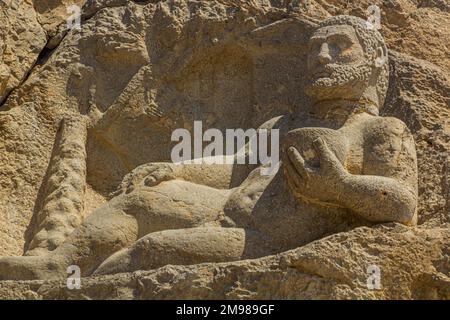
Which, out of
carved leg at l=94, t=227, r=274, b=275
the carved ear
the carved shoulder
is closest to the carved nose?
the carved ear

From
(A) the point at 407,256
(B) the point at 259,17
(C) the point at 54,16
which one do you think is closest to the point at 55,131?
(C) the point at 54,16

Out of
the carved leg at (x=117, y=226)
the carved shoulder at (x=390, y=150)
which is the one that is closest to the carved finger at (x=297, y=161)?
the carved shoulder at (x=390, y=150)

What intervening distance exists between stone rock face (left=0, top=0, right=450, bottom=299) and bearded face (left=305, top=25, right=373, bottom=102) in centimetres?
45

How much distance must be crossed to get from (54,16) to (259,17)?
3.99 ft

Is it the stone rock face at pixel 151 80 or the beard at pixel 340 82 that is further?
the stone rock face at pixel 151 80

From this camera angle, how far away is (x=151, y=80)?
7.37m

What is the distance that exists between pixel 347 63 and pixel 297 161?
2.14 ft

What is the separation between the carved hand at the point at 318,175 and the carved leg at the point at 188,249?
0.32 metres

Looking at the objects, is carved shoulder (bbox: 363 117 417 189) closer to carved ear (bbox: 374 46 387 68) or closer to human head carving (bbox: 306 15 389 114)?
human head carving (bbox: 306 15 389 114)

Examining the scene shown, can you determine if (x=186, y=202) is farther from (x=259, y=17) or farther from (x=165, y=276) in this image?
(x=259, y=17)

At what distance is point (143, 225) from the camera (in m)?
6.46

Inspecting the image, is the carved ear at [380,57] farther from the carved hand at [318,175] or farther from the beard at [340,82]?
the carved hand at [318,175]

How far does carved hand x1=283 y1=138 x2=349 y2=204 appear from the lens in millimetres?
6199

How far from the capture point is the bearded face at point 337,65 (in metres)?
6.61
